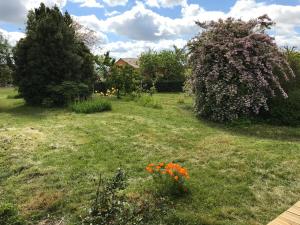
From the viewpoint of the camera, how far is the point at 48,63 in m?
11.9

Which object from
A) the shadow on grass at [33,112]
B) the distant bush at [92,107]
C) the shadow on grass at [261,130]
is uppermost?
the distant bush at [92,107]

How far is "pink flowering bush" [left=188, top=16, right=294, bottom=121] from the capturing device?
7.83 meters

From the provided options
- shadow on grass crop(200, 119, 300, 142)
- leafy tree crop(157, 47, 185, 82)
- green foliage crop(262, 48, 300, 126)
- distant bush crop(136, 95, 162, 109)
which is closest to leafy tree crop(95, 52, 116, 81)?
distant bush crop(136, 95, 162, 109)

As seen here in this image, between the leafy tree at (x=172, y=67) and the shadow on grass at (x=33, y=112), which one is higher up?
the leafy tree at (x=172, y=67)

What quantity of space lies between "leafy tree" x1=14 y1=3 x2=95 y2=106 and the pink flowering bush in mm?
5488

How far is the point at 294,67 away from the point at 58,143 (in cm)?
657

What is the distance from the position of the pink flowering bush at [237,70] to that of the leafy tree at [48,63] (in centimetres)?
549

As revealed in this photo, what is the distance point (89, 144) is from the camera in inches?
244

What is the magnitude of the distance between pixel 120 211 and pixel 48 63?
9.90 metres

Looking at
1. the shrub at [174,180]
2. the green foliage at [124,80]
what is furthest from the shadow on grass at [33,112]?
the shrub at [174,180]

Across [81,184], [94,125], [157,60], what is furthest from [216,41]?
[157,60]

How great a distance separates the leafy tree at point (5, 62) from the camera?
40.0ft

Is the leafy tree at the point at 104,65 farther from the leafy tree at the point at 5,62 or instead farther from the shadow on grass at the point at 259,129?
the shadow on grass at the point at 259,129

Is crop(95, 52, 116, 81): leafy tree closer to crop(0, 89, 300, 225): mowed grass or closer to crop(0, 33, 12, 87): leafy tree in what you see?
crop(0, 33, 12, 87): leafy tree
